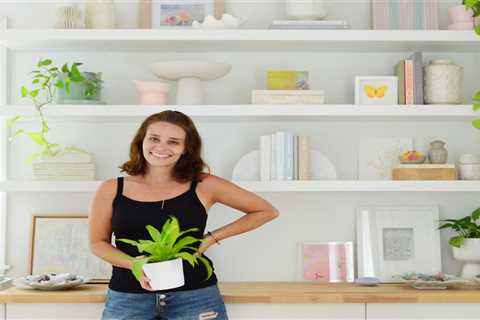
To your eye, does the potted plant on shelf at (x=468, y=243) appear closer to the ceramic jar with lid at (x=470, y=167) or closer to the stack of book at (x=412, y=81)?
the ceramic jar with lid at (x=470, y=167)

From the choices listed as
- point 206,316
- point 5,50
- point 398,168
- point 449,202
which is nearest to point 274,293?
point 206,316

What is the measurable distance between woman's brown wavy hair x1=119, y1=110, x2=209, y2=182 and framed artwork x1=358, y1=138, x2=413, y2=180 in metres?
0.92

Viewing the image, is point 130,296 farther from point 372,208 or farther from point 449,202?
point 449,202

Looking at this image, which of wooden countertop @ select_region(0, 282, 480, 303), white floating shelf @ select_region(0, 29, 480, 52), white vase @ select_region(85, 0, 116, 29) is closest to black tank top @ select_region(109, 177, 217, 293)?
wooden countertop @ select_region(0, 282, 480, 303)

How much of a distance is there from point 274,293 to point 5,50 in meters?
1.73

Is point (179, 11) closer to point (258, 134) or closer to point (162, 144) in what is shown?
point (258, 134)

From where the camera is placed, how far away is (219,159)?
345 cm

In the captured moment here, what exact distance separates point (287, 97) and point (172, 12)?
26.7 inches

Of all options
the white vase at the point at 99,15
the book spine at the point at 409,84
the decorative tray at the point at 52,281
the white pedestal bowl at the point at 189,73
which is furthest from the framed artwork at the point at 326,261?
the white vase at the point at 99,15

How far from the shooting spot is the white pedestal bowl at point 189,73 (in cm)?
324

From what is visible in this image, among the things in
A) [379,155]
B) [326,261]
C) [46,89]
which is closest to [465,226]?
[379,155]

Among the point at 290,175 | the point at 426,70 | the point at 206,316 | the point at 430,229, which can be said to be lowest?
the point at 206,316

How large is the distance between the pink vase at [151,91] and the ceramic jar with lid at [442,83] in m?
1.20

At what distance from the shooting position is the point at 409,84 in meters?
3.28
